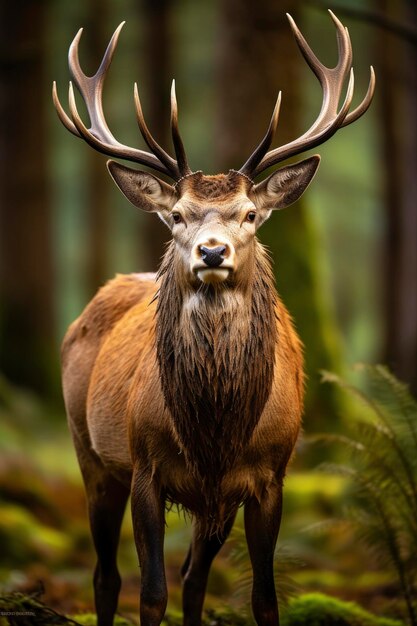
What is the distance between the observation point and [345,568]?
1021 cm

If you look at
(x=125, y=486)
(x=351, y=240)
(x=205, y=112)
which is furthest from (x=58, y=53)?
(x=125, y=486)

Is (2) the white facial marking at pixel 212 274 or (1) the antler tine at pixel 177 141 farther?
(1) the antler tine at pixel 177 141

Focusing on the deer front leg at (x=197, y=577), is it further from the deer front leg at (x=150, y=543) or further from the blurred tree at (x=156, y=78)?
the blurred tree at (x=156, y=78)

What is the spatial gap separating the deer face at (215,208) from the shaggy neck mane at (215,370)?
0.17 m

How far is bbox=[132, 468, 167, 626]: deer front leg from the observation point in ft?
19.8

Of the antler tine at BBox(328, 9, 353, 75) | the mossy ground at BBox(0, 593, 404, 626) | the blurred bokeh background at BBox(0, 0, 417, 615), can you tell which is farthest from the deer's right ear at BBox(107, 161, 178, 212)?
the mossy ground at BBox(0, 593, 404, 626)

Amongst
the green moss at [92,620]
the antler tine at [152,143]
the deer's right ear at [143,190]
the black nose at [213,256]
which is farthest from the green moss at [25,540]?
the black nose at [213,256]

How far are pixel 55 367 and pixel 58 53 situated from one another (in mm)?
10835

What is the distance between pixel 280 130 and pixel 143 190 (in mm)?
5238

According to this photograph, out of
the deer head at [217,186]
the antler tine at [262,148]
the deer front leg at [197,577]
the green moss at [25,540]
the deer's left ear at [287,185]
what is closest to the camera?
the deer head at [217,186]

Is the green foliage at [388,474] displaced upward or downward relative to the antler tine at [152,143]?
downward

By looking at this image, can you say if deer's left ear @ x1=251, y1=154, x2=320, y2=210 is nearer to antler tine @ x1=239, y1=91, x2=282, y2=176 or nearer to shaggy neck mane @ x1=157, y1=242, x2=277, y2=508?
antler tine @ x1=239, y1=91, x2=282, y2=176

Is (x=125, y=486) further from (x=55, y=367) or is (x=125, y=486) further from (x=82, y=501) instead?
(x=55, y=367)

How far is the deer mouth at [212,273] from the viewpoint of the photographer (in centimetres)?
561
